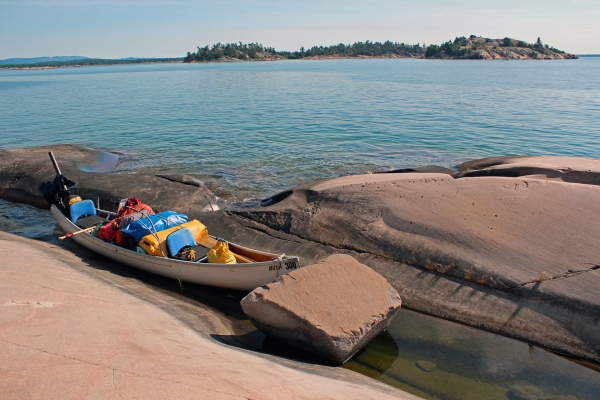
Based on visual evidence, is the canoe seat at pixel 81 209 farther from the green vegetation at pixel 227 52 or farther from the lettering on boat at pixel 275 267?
the green vegetation at pixel 227 52

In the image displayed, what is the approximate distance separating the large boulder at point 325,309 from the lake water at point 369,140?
490 millimetres

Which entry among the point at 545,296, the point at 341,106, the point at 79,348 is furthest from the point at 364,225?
the point at 341,106

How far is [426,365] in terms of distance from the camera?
25.7 ft

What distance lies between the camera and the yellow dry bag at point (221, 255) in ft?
33.6

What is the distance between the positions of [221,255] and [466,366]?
556 cm

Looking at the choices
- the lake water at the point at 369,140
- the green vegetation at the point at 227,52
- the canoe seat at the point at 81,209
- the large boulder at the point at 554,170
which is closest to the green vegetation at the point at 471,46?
the green vegetation at the point at 227,52

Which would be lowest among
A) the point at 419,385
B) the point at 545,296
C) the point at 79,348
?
the point at 419,385

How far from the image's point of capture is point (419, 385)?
7383 millimetres

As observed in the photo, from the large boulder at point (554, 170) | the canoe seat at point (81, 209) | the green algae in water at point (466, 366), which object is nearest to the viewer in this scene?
the green algae in water at point (466, 366)

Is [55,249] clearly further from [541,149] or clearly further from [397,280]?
[541,149]

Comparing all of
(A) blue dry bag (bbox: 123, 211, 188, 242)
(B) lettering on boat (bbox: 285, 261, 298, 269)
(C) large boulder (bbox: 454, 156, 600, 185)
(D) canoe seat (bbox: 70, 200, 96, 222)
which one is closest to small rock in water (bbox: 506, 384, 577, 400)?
(B) lettering on boat (bbox: 285, 261, 298, 269)

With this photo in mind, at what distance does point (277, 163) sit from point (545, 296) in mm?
14804

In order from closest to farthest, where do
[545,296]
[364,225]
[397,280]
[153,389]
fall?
[153,389] → [545,296] → [397,280] → [364,225]

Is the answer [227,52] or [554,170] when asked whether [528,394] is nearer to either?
[554,170]
